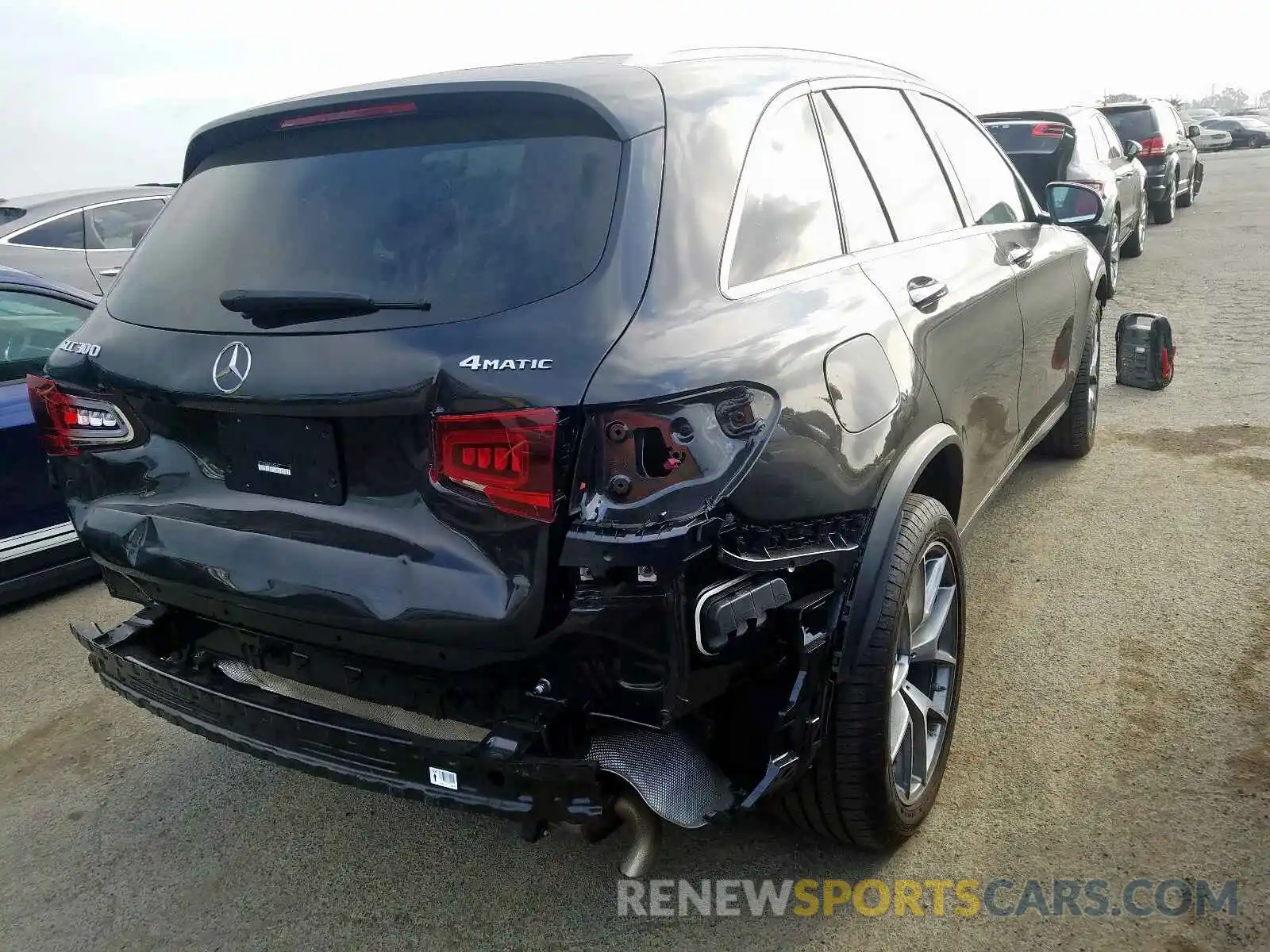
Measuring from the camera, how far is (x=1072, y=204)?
4.82 meters

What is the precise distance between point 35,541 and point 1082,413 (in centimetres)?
483

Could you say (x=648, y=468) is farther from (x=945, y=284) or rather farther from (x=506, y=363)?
(x=945, y=284)

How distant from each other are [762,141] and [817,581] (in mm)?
1068

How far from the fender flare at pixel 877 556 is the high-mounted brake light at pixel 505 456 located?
78 centimetres

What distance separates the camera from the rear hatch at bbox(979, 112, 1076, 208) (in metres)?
9.38

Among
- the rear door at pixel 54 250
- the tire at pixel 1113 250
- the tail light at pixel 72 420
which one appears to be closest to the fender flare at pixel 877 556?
the tail light at pixel 72 420

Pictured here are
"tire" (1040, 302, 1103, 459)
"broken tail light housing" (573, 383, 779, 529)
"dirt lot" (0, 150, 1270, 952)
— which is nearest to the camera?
"broken tail light housing" (573, 383, 779, 529)

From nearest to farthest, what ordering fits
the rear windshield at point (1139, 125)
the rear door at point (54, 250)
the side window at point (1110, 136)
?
the rear door at point (54, 250) → the side window at point (1110, 136) → the rear windshield at point (1139, 125)

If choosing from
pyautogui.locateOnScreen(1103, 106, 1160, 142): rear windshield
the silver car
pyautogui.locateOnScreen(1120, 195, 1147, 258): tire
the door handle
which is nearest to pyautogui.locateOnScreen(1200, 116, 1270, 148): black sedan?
pyautogui.locateOnScreen(1103, 106, 1160, 142): rear windshield

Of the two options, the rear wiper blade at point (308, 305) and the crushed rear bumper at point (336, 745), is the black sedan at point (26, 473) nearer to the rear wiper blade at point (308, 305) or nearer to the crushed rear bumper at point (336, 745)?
the crushed rear bumper at point (336, 745)

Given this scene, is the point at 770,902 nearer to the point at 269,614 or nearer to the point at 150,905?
the point at 269,614

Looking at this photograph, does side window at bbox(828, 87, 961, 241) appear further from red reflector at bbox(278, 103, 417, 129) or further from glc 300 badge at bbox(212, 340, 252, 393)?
glc 300 badge at bbox(212, 340, 252, 393)

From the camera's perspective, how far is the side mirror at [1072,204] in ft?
15.5

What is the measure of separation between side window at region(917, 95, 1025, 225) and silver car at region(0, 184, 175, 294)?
6.84 metres
